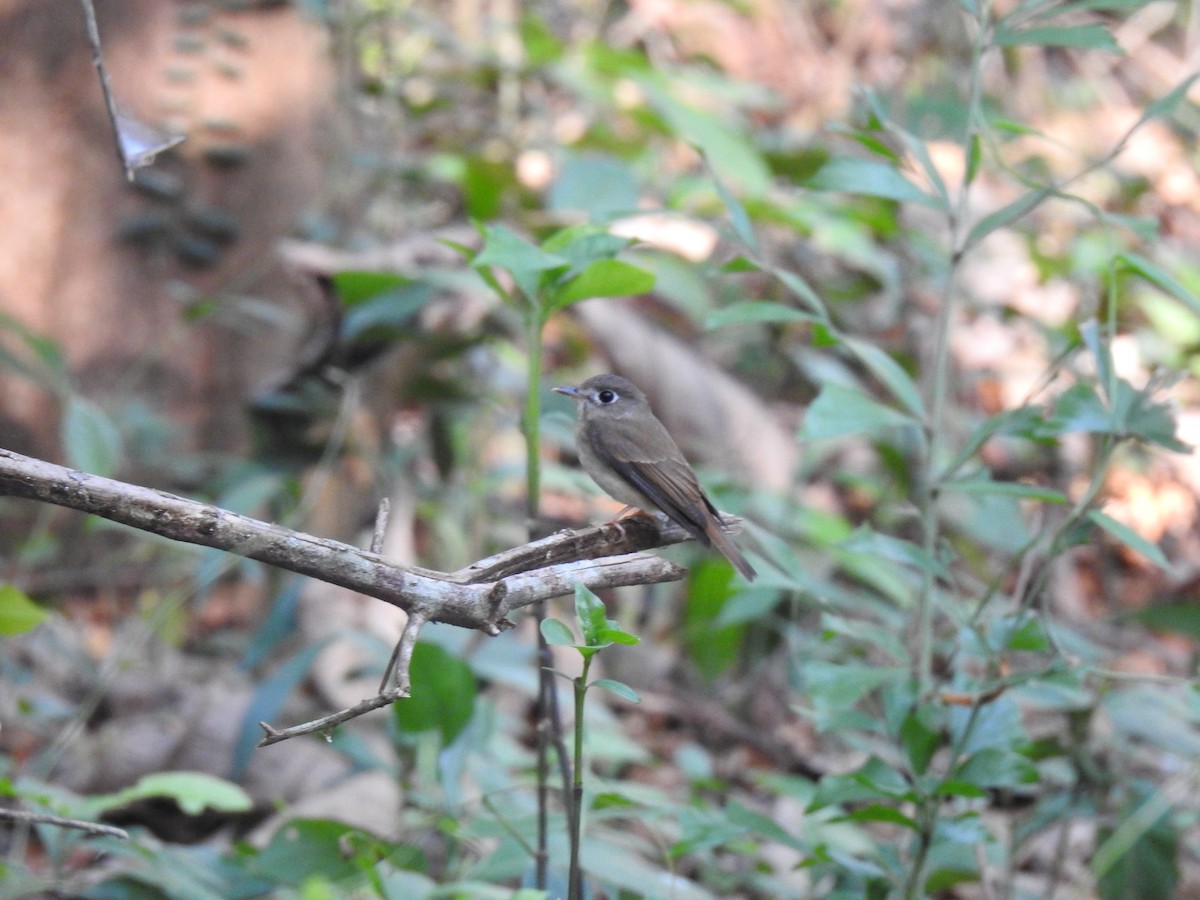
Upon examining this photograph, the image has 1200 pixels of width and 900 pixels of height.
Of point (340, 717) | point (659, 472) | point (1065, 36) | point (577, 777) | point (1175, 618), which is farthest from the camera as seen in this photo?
point (1175, 618)

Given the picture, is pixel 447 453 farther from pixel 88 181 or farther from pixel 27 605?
pixel 27 605

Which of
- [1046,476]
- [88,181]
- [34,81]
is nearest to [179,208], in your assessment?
[88,181]

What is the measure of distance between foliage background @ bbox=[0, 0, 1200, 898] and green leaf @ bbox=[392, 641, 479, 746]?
0.01 m

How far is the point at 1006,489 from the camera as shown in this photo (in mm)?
2219

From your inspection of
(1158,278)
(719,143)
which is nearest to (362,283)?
(1158,278)

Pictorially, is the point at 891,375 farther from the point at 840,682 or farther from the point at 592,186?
the point at 592,186

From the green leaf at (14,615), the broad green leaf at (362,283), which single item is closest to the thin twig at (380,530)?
the green leaf at (14,615)

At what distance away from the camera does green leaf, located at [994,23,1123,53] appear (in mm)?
2205

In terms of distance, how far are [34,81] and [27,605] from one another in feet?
11.5

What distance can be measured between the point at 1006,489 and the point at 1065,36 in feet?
2.86

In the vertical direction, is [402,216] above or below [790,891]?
above

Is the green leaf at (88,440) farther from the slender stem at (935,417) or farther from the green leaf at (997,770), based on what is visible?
the green leaf at (997,770)

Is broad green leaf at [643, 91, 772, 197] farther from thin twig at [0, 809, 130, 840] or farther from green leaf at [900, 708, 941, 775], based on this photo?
thin twig at [0, 809, 130, 840]

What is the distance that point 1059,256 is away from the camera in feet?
20.8
